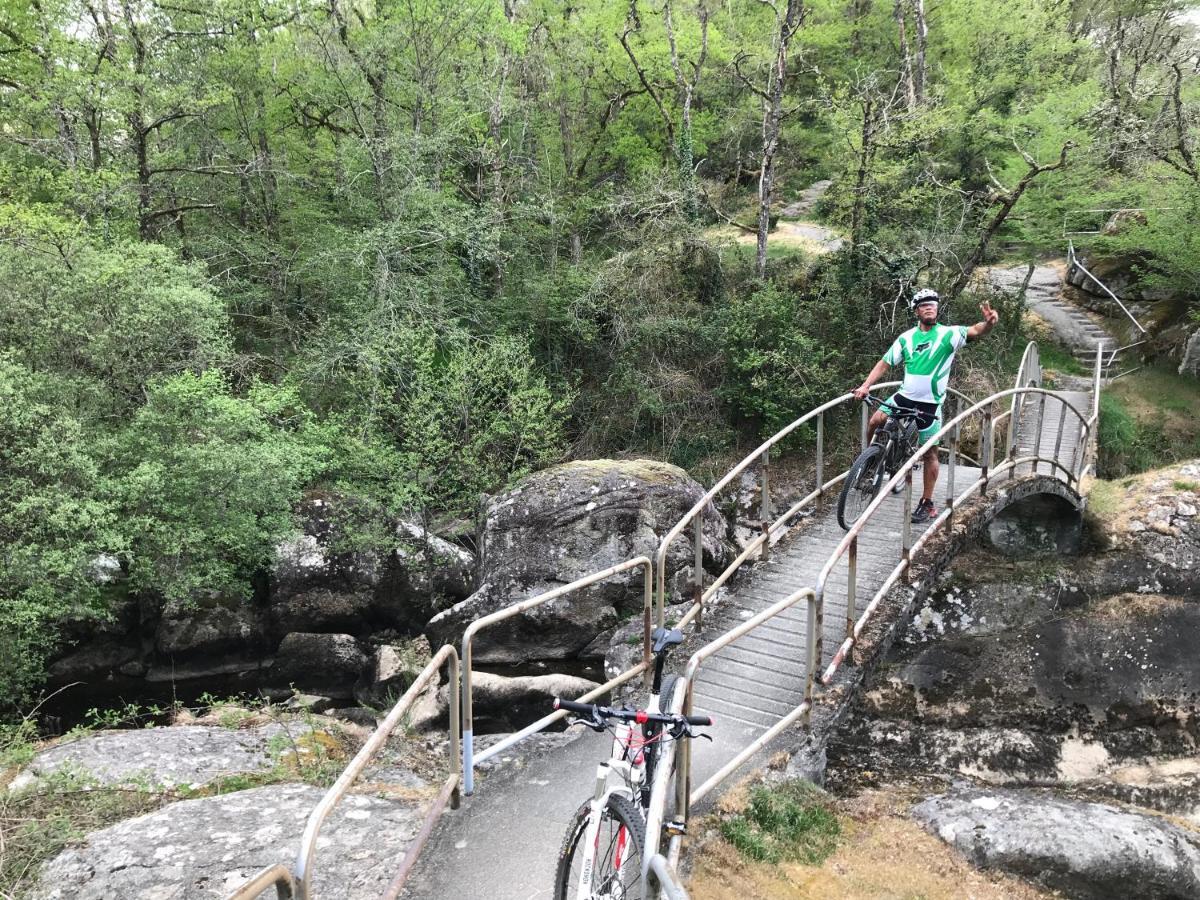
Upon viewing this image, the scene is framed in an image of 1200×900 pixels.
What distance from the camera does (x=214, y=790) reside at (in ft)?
20.0

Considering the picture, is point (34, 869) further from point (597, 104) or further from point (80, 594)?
point (597, 104)

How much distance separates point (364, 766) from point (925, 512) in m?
5.80

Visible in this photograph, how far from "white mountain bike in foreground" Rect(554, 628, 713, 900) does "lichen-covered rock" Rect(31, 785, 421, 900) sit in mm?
1392

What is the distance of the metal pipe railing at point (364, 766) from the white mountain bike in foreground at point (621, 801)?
93cm

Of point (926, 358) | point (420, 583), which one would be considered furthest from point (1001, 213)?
point (420, 583)

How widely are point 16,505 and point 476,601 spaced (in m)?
5.88

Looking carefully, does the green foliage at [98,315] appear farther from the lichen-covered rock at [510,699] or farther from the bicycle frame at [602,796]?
the bicycle frame at [602,796]

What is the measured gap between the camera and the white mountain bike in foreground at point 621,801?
3.29m

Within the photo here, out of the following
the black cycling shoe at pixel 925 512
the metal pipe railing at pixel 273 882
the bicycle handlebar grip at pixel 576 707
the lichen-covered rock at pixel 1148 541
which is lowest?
the lichen-covered rock at pixel 1148 541

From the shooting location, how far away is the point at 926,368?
24.1ft

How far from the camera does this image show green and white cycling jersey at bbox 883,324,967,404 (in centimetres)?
716

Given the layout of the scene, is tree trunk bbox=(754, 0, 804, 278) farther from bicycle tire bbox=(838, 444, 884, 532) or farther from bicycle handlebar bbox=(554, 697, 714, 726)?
bicycle handlebar bbox=(554, 697, 714, 726)

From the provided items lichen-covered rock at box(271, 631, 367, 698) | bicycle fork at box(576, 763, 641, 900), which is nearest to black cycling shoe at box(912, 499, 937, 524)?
bicycle fork at box(576, 763, 641, 900)

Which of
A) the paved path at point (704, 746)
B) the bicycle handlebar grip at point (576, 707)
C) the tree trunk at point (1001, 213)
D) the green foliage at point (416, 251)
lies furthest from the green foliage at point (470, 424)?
the bicycle handlebar grip at point (576, 707)
